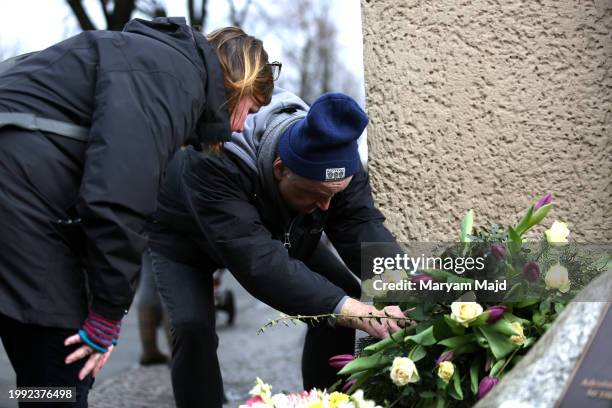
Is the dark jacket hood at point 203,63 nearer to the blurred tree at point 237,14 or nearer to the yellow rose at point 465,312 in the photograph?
the yellow rose at point 465,312

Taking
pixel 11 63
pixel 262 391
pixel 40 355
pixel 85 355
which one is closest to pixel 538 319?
pixel 262 391

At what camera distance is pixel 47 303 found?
230 centimetres

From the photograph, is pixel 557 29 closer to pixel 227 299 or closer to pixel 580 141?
pixel 580 141

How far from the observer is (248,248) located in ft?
9.59

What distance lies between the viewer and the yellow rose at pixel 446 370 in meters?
2.31

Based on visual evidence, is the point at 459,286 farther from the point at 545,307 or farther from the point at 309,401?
the point at 309,401

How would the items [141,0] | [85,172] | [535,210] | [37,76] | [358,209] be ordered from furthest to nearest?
[141,0], [358,209], [535,210], [37,76], [85,172]

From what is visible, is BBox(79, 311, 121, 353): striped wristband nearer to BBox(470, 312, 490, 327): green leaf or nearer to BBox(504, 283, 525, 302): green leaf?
BBox(470, 312, 490, 327): green leaf

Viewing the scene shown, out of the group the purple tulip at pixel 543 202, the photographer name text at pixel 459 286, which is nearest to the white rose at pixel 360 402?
the photographer name text at pixel 459 286

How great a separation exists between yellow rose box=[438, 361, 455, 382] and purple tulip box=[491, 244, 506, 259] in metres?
0.37

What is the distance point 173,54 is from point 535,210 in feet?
3.83

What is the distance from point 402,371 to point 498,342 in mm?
265

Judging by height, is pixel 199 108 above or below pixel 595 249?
above

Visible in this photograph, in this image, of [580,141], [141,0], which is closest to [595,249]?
[580,141]
